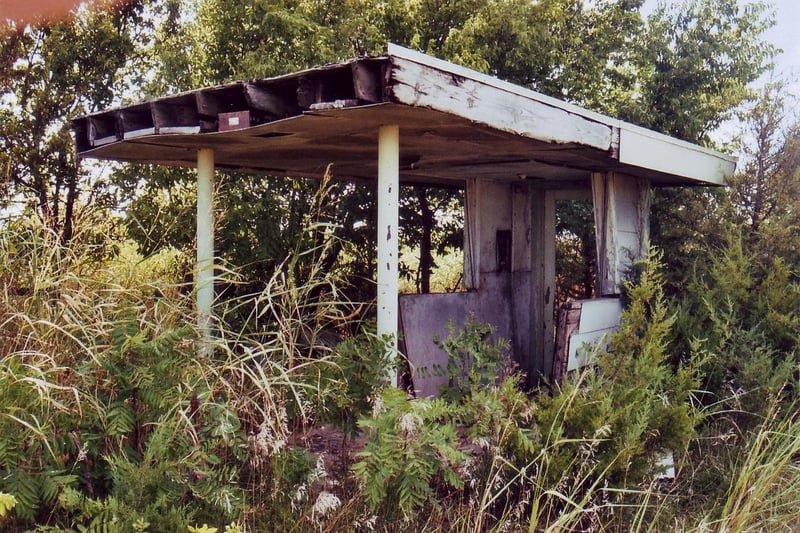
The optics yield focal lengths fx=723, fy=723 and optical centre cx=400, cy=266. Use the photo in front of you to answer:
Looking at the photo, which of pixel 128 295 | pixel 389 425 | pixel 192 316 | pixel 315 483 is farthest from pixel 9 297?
pixel 389 425

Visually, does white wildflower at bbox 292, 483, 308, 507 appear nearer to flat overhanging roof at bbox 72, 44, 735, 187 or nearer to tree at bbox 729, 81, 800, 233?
flat overhanging roof at bbox 72, 44, 735, 187

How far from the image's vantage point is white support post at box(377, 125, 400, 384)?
173 inches

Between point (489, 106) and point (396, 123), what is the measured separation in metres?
0.58

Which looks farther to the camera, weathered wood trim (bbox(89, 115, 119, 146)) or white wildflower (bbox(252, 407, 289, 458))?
weathered wood trim (bbox(89, 115, 119, 146))

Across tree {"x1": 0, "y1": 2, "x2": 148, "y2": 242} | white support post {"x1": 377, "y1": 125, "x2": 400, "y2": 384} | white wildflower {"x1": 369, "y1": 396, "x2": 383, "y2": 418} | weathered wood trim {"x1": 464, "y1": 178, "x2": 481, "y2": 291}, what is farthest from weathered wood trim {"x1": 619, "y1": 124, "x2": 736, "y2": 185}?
tree {"x1": 0, "y1": 2, "x2": 148, "y2": 242}

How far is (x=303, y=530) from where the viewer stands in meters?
Result: 3.38

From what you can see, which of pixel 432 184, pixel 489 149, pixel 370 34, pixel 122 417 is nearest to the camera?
pixel 122 417

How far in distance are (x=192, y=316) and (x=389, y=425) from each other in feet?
4.36

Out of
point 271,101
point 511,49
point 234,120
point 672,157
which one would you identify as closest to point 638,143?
point 672,157

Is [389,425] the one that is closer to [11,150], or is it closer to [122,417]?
[122,417]

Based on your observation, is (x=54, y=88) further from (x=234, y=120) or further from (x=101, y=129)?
(x=234, y=120)

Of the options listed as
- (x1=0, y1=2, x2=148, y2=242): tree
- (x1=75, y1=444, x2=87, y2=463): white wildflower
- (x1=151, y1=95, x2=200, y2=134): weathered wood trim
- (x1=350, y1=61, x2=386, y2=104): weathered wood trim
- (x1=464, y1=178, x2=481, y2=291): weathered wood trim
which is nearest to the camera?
(x1=75, y1=444, x2=87, y2=463): white wildflower

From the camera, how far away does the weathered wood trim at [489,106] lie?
366 cm

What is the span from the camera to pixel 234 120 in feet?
15.0
